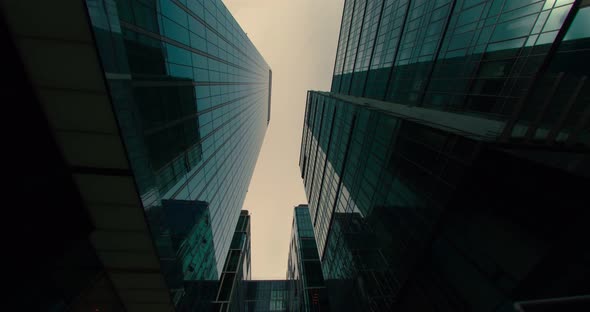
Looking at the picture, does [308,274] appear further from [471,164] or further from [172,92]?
[172,92]

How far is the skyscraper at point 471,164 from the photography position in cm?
786

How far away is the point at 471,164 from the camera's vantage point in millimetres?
9148

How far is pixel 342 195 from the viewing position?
29.9 meters

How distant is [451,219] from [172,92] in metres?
20.1

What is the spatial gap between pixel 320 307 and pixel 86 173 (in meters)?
56.3

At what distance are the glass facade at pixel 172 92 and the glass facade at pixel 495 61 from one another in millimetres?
15559

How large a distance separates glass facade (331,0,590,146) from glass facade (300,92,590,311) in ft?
6.94

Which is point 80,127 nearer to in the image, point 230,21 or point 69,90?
point 69,90

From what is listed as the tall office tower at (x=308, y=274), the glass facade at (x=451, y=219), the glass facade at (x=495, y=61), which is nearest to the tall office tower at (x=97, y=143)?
the glass facade at (x=451, y=219)

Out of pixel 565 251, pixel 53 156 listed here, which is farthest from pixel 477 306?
pixel 53 156

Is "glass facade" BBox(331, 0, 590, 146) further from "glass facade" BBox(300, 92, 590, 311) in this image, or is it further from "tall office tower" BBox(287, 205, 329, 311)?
"tall office tower" BBox(287, 205, 329, 311)

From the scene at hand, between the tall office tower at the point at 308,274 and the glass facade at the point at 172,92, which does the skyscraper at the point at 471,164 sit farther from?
the tall office tower at the point at 308,274

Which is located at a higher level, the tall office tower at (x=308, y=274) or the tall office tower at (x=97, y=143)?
the tall office tower at (x=97, y=143)

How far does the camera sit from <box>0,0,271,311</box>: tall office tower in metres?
5.74
